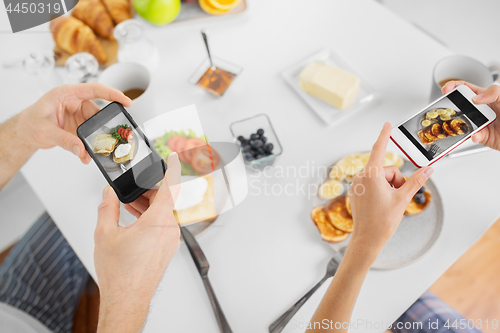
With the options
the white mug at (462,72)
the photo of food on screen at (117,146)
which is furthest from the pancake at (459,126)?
the photo of food on screen at (117,146)

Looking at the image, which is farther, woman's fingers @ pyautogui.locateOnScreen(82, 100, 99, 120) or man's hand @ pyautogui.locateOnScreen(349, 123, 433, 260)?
woman's fingers @ pyautogui.locateOnScreen(82, 100, 99, 120)

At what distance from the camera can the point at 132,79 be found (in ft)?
2.98

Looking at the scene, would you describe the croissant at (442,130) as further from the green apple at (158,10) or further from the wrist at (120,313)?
the green apple at (158,10)

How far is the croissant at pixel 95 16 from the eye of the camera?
3.56 feet

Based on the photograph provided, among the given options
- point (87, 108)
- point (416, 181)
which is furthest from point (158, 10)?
point (416, 181)

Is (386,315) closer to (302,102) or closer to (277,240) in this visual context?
(277,240)

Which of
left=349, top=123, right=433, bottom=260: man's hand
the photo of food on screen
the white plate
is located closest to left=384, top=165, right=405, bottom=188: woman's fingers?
left=349, top=123, right=433, bottom=260: man's hand

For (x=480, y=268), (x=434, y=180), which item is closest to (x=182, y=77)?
(x=434, y=180)

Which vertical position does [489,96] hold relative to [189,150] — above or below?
above

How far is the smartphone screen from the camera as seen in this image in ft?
2.36

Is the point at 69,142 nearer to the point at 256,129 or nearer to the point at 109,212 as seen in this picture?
the point at 109,212

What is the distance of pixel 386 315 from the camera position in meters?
0.71

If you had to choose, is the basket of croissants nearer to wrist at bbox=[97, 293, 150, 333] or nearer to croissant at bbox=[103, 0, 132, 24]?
croissant at bbox=[103, 0, 132, 24]

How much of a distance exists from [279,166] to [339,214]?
0.20 metres
